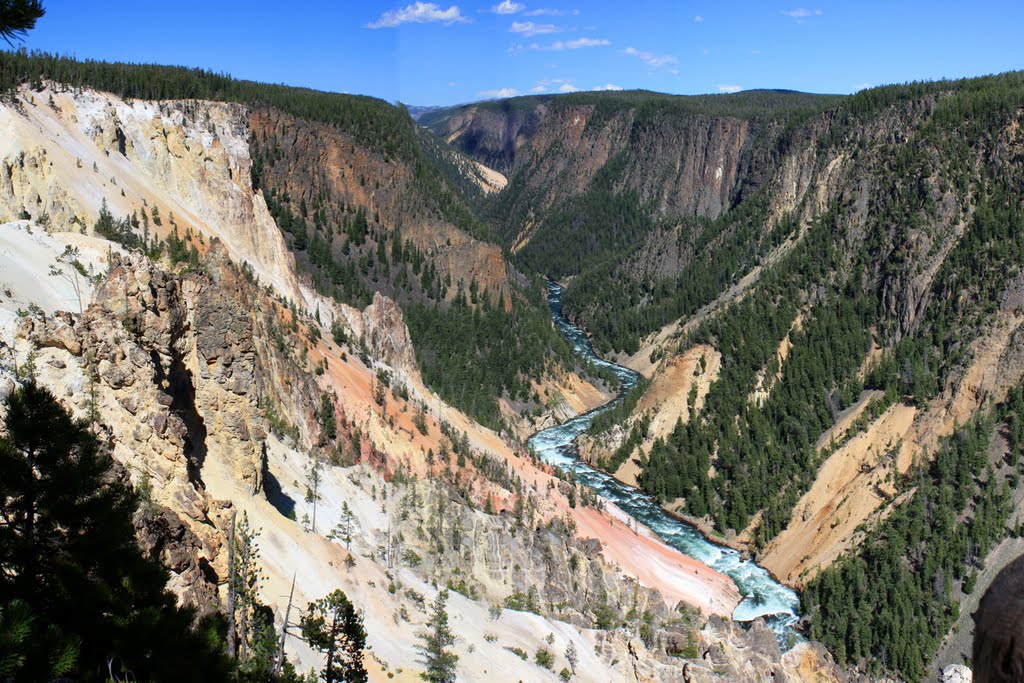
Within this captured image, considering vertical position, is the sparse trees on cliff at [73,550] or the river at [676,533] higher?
the sparse trees on cliff at [73,550]

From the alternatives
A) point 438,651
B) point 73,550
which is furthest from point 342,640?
point 73,550

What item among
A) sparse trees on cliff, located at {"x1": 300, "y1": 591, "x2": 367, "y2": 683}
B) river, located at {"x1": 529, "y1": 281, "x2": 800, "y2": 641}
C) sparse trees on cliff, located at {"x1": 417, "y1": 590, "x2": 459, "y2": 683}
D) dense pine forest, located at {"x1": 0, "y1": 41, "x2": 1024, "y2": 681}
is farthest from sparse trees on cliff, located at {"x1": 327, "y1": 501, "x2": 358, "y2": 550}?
river, located at {"x1": 529, "y1": 281, "x2": 800, "y2": 641}

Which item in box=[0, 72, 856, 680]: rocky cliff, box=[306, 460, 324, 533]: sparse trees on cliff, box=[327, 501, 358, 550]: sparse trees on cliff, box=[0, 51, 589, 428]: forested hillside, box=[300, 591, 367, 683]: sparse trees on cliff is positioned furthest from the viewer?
box=[0, 51, 589, 428]: forested hillside

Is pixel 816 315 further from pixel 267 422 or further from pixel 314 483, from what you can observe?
pixel 267 422

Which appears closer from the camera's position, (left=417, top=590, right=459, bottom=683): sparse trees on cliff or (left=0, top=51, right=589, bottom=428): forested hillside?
(left=417, top=590, right=459, bottom=683): sparse trees on cliff

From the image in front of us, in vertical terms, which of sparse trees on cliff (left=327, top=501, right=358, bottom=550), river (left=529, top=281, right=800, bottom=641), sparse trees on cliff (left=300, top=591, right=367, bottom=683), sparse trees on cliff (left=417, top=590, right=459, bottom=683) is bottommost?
river (left=529, top=281, right=800, bottom=641)

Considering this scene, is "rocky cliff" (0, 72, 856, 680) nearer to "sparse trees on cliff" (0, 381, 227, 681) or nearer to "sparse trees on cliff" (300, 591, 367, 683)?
Answer: "sparse trees on cliff" (300, 591, 367, 683)

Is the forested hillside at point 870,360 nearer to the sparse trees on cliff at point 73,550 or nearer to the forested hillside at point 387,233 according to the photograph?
the forested hillside at point 387,233

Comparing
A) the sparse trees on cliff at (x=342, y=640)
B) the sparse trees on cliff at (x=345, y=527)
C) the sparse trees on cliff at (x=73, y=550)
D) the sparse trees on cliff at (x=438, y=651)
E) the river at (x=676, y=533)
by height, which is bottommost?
the river at (x=676, y=533)

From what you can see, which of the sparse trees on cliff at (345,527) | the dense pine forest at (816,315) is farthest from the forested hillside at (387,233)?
the sparse trees on cliff at (345,527)

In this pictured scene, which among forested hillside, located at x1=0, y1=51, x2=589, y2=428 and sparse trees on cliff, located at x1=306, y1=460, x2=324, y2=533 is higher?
forested hillside, located at x1=0, y1=51, x2=589, y2=428
